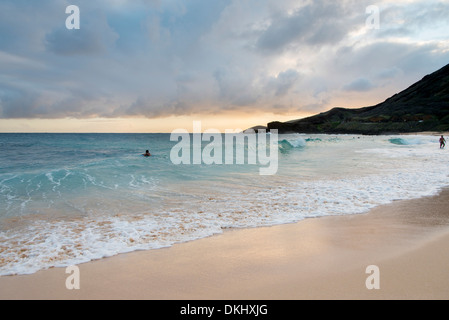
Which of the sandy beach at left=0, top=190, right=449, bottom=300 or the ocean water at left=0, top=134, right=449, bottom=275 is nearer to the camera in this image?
the sandy beach at left=0, top=190, right=449, bottom=300

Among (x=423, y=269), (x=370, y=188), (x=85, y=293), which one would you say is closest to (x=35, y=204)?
(x=85, y=293)

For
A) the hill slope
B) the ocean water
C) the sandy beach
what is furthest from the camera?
the hill slope

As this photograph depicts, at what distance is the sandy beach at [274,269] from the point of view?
12.0 ft

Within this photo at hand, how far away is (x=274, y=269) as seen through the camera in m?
4.27

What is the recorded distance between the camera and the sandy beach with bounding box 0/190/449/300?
3646 millimetres

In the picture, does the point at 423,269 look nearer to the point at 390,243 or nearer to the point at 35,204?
the point at 390,243

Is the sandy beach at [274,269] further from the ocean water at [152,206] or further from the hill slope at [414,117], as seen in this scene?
the hill slope at [414,117]

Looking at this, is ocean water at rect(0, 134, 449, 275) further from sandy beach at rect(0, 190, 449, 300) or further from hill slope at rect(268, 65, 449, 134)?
hill slope at rect(268, 65, 449, 134)

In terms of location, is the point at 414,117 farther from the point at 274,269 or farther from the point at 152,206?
the point at 274,269

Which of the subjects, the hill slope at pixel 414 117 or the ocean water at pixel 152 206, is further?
the hill slope at pixel 414 117

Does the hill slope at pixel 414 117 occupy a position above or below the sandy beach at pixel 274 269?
above

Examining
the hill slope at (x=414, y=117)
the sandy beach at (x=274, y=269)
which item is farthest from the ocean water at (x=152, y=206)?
the hill slope at (x=414, y=117)

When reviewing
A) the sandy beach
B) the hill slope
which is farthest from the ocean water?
the hill slope
